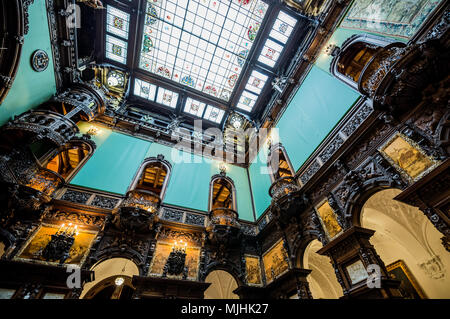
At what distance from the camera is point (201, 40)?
42.2ft

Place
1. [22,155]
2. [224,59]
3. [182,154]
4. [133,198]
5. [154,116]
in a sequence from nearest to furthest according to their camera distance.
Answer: [22,155] → [133,198] → [182,154] → [224,59] → [154,116]

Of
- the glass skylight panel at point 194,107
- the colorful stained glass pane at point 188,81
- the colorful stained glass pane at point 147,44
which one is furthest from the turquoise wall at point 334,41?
the colorful stained glass pane at point 147,44

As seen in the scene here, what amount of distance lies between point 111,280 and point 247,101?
46.1 ft

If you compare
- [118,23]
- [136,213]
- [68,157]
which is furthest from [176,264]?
[118,23]

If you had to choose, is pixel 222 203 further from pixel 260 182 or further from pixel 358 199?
pixel 358 199

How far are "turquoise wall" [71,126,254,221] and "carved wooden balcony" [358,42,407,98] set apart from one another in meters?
7.94

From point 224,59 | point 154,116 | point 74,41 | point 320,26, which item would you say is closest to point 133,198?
point 74,41

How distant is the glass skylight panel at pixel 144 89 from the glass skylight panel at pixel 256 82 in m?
6.96

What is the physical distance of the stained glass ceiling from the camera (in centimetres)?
1175

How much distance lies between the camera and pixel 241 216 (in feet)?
35.9

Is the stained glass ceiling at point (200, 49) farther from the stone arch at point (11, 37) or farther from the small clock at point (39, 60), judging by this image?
the stone arch at point (11, 37)

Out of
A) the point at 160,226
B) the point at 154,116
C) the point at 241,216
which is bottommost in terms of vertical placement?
the point at 160,226

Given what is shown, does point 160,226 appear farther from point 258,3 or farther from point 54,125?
point 258,3

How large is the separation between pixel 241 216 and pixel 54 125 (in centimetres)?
922
